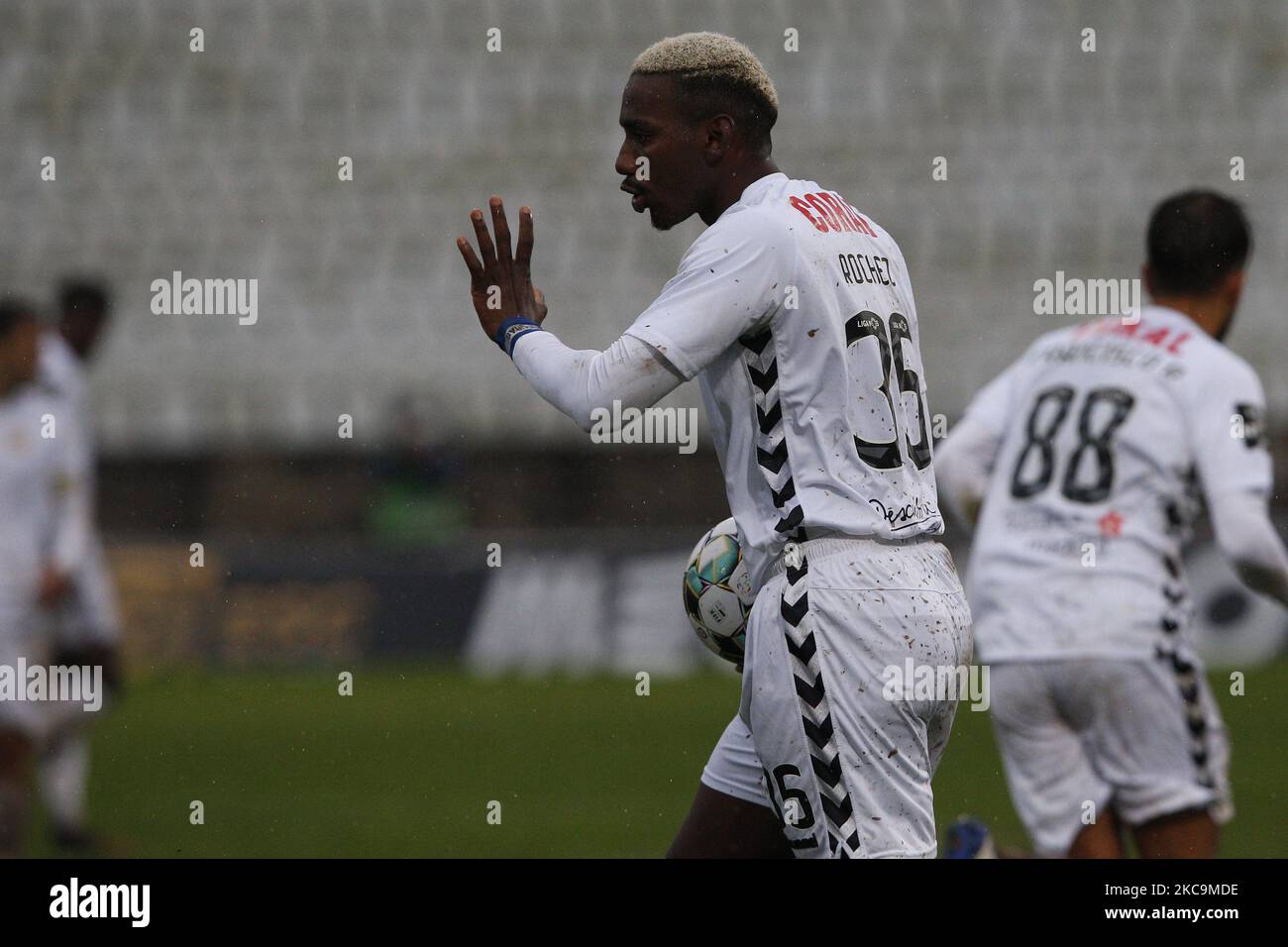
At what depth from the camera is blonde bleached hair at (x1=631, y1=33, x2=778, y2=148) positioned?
3.85m

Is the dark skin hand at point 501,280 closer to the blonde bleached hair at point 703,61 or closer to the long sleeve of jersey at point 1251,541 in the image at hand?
the blonde bleached hair at point 703,61

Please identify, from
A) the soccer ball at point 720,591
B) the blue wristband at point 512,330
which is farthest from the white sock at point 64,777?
the blue wristband at point 512,330

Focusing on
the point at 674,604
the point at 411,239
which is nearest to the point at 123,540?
the point at 411,239

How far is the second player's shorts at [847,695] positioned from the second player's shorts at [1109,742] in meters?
1.12

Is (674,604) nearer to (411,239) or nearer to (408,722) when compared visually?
(408,722)

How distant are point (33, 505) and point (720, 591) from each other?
4.37m

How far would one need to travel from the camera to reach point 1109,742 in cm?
476

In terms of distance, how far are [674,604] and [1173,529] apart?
830cm

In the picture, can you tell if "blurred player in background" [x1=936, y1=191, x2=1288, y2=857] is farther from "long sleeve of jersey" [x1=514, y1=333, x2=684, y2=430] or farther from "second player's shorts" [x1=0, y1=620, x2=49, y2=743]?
"second player's shorts" [x1=0, y1=620, x2=49, y2=743]

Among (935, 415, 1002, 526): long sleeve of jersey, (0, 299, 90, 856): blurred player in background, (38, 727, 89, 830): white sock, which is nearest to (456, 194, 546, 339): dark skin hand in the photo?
(935, 415, 1002, 526): long sleeve of jersey

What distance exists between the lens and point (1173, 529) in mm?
4770

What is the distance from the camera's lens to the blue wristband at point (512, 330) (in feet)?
12.7

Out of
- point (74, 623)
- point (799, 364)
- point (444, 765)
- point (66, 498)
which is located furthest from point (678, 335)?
point (444, 765)
